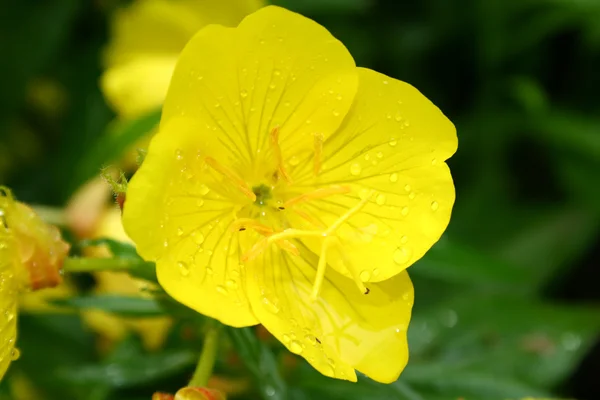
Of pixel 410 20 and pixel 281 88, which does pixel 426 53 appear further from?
pixel 281 88

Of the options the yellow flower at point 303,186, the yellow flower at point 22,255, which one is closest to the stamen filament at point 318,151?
the yellow flower at point 303,186

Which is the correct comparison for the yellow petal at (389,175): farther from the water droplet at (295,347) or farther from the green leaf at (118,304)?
the green leaf at (118,304)

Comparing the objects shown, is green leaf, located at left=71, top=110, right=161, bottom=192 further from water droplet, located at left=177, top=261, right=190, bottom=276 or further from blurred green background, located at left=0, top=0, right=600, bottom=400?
water droplet, located at left=177, top=261, right=190, bottom=276

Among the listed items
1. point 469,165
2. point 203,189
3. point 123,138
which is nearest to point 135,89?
point 123,138

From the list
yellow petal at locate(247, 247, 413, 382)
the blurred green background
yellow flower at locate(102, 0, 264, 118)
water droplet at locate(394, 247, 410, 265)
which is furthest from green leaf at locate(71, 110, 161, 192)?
water droplet at locate(394, 247, 410, 265)

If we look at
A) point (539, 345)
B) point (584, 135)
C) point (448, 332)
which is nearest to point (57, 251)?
point (448, 332)

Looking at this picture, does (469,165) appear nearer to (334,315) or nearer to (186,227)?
(334,315)
